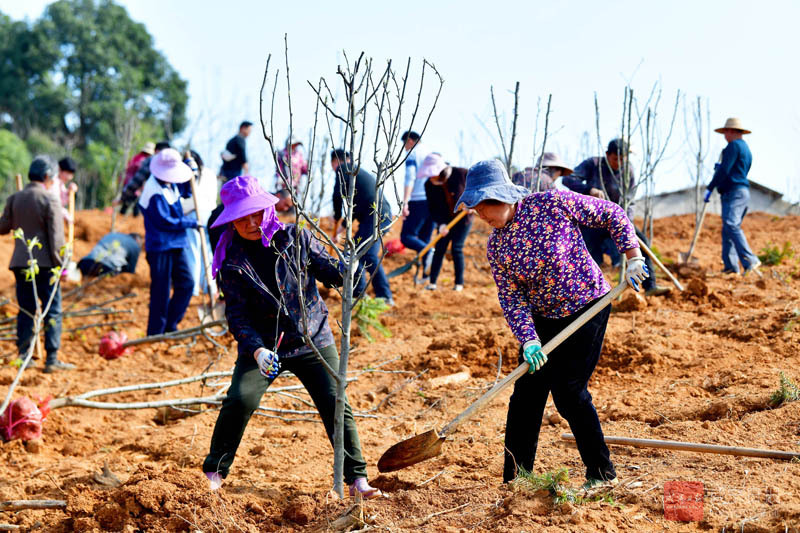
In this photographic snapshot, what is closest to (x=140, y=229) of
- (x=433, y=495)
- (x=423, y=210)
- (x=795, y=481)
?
(x=423, y=210)

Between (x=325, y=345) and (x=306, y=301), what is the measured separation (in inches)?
9.0

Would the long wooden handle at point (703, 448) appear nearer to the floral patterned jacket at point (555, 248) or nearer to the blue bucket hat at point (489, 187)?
the floral patterned jacket at point (555, 248)

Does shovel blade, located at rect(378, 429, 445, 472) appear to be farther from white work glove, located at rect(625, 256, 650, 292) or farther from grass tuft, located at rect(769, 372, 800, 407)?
grass tuft, located at rect(769, 372, 800, 407)

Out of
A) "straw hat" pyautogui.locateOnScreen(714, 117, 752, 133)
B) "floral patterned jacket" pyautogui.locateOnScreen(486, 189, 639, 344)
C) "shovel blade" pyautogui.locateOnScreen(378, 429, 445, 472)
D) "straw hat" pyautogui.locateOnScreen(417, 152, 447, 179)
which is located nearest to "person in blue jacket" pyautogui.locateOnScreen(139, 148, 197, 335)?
"straw hat" pyautogui.locateOnScreen(417, 152, 447, 179)

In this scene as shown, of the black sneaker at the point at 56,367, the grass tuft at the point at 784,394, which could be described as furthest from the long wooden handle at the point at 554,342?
the black sneaker at the point at 56,367

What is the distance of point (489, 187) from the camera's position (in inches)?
126

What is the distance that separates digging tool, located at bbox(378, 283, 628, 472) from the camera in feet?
10.5

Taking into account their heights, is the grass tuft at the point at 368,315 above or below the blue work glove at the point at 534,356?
below

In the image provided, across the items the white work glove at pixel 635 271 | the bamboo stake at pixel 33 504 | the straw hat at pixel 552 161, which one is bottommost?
the bamboo stake at pixel 33 504

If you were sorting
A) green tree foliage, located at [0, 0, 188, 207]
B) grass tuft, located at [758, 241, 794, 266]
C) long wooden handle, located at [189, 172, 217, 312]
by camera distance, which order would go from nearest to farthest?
long wooden handle, located at [189, 172, 217, 312]
grass tuft, located at [758, 241, 794, 266]
green tree foliage, located at [0, 0, 188, 207]

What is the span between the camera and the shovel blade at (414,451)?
3.31 meters

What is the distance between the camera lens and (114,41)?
27.9 metres

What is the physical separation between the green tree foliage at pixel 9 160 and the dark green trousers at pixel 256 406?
768 inches

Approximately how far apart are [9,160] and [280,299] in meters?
21.0
